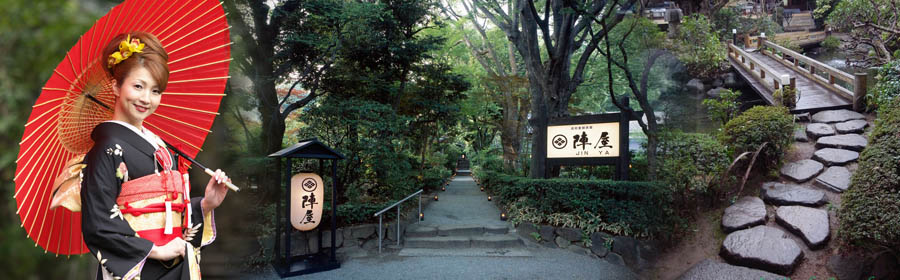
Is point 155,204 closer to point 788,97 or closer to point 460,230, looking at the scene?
point 460,230

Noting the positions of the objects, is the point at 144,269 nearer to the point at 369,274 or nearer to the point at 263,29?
the point at 369,274

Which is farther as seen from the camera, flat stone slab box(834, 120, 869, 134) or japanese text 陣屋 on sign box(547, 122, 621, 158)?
japanese text 陣屋 on sign box(547, 122, 621, 158)

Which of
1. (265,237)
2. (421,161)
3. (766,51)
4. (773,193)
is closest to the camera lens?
(773,193)

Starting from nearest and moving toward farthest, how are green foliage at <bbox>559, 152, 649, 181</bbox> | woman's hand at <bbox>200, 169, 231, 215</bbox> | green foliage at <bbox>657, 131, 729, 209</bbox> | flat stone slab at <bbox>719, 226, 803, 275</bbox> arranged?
1. woman's hand at <bbox>200, 169, 231, 215</bbox>
2. flat stone slab at <bbox>719, 226, 803, 275</bbox>
3. green foliage at <bbox>657, 131, 729, 209</bbox>
4. green foliage at <bbox>559, 152, 649, 181</bbox>

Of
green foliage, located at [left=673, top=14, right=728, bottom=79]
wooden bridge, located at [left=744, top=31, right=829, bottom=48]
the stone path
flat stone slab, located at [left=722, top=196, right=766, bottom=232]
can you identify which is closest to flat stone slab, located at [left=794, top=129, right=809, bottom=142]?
the stone path

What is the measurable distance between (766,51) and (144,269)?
7.91 meters

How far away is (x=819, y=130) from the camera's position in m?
3.77

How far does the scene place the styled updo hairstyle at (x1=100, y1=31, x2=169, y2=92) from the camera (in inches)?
50.2

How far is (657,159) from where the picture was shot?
16.4 ft

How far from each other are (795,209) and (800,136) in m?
1.18

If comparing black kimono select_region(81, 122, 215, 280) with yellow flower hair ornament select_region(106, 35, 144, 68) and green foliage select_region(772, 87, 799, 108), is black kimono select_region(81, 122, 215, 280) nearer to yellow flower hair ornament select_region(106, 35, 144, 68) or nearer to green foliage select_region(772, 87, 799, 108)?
yellow flower hair ornament select_region(106, 35, 144, 68)

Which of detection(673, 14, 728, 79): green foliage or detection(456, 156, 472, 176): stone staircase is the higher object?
detection(673, 14, 728, 79): green foliage

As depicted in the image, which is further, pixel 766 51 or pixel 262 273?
pixel 766 51

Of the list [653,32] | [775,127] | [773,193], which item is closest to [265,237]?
[773,193]
